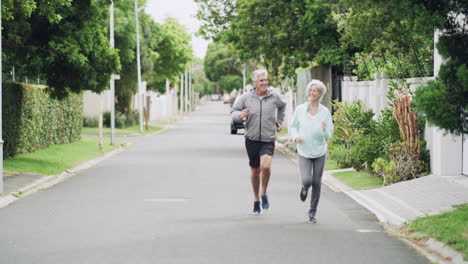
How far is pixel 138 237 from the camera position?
952cm

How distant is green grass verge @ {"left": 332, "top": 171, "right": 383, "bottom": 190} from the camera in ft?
49.5

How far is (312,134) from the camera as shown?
1060 centimetres

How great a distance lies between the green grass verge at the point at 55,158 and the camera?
62.8 ft

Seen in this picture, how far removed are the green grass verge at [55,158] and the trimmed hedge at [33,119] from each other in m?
0.31

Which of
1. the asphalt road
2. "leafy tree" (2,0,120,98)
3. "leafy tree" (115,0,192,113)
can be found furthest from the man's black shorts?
"leafy tree" (115,0,192,113)

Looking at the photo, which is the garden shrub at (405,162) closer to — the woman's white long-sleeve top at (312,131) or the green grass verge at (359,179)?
the green grass verge at (359,179)

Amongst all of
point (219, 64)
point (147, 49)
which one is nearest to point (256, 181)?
point (147, 49)

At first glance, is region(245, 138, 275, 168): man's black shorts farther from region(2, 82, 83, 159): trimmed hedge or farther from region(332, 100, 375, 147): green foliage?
region(2, 82, 83, 159): trimmed hedge

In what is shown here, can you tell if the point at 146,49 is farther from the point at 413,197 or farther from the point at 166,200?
the point at 413,197

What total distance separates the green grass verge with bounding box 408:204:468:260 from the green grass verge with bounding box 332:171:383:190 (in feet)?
13.5

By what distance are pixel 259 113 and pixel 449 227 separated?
3.16 metres

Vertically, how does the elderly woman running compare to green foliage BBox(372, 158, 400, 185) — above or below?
above

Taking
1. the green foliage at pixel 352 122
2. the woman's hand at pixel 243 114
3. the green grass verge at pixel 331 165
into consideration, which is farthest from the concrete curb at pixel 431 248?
the green grass verge at pixel 331 165

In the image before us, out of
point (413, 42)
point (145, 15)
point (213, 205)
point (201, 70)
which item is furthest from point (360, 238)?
point (201, 70)
